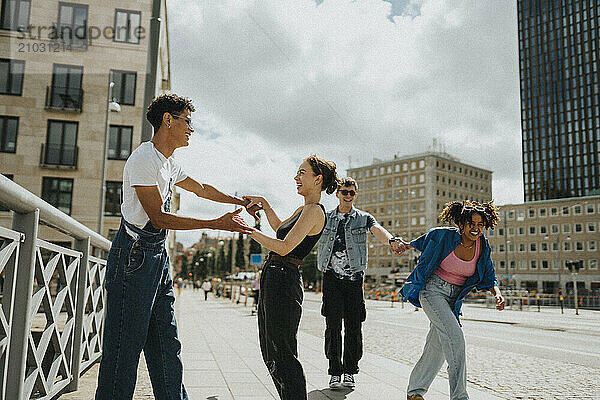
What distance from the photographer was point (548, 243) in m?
92.9

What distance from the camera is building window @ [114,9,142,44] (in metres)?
32.6

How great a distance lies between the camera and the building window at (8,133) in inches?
1251

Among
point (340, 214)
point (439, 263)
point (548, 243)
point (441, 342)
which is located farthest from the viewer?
point (548, 243)

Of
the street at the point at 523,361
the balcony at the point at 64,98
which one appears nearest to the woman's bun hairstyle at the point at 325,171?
the street at the point at 523,361

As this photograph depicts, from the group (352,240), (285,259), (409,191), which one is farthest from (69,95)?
(409,191)

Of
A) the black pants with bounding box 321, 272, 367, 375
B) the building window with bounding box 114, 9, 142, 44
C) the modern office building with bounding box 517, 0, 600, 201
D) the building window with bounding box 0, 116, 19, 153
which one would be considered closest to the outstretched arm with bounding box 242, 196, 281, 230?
the black pants with bounding box 321, 272, 367, 375

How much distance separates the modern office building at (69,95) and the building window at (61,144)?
0.05m

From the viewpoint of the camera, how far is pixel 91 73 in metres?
32.4

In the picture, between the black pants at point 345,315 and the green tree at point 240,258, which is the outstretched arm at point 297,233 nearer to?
the black pants at point 345,315

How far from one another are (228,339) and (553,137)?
122 metres

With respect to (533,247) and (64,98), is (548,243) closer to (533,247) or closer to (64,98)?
(533,247)

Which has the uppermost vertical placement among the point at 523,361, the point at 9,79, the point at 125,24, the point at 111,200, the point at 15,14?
the point at 15,14

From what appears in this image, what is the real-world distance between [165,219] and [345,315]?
11.8 feet
